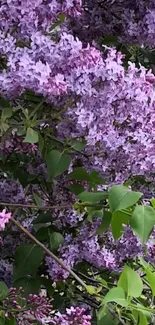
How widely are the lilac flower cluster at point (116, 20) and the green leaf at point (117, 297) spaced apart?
24.9 inches

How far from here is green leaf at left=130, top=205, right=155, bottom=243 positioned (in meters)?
0.97

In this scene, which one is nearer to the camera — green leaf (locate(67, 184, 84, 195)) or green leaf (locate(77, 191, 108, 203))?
green leaf (locate(77, 191, 108, 203))

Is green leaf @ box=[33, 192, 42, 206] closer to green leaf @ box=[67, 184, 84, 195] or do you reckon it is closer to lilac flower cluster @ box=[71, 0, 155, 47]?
green leaf @ box=[67, 184, 84, 195]

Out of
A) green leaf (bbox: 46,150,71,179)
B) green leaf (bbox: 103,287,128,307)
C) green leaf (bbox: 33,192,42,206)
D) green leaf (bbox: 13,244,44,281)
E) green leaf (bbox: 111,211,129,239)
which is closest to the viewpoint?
green leaf (bbox: 103,287,128,307)

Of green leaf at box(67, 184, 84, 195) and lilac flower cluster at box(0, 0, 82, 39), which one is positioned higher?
lilac flower cluster at box(0, 0, 82, 39)

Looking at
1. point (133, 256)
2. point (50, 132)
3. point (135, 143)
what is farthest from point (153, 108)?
point (133, 256)

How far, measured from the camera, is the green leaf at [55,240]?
53.9 inches

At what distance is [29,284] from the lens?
1.35 meters

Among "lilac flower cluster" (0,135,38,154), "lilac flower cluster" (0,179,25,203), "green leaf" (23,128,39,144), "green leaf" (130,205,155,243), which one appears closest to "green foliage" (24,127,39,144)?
"green leaf" (23,128,39,144)

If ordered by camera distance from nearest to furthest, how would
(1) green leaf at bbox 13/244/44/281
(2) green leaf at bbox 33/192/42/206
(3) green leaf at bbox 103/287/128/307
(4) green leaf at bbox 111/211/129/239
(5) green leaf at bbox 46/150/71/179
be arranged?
(3) green leaf at bbox 103/287/128/307 → (4) green leaf at bbox 111/211/129/239 → (5) green leaf at bbox 46/150/71/179 → (1) green leaf at bbox 13/244/44/281 → (2) green leaf at bbox 33/192/42/206

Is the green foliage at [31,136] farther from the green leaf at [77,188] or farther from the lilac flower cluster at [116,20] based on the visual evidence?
the lilac flower cluster at [116,20]

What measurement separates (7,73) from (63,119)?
13 centimetres

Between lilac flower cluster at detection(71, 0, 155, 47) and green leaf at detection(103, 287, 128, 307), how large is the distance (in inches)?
24.9

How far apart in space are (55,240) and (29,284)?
104mm
